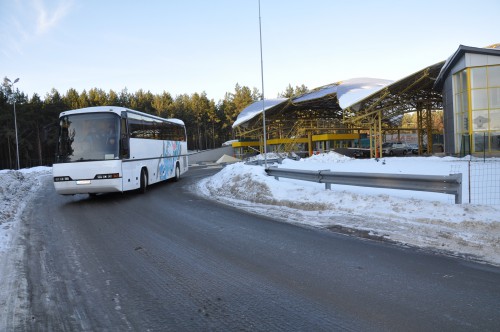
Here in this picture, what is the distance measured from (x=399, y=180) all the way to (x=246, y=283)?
598 centimetres

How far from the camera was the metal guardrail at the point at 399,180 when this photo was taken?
798 cm

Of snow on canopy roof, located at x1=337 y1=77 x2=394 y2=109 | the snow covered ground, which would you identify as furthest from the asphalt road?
snow on canopy roof, located at x1=337 y1=77 x2=394 y2=109

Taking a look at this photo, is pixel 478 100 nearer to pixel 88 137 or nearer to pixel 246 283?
pixel 88 137

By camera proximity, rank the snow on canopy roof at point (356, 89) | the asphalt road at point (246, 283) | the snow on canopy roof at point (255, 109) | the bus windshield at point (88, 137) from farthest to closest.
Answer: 1. the snow on canopy roof at point (255, 109)
2. the snow on canopy roof at point (356, 89)
3. the bus windshield at point (88, 137)
4. the asphalt road at point (246, 283)

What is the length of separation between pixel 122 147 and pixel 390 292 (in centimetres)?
1091

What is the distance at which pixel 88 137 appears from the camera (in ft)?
41.9

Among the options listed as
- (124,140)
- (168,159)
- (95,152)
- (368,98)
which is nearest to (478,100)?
(368,98)

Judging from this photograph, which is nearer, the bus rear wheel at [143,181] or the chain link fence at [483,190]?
the chain link fence at [483,190]

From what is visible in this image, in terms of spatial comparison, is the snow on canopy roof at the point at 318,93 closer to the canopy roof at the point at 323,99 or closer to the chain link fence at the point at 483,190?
the canopy roof at the point at 323,99

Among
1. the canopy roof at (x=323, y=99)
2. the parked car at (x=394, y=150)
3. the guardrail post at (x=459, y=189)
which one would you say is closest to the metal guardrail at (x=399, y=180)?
the guardrail post at (x=459, y=189)

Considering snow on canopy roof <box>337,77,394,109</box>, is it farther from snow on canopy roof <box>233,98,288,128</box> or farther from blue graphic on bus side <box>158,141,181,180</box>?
blue graphic on bus side <box>158,141,181,180</box>

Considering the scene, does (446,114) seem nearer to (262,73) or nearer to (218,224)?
(262,73)

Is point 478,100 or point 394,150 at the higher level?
point 478,100

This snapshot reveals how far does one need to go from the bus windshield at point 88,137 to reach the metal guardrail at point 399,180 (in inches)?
269
